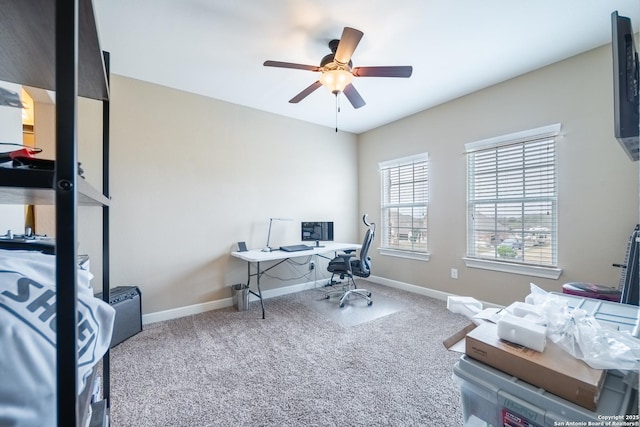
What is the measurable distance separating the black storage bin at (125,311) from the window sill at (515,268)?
3.62 meters

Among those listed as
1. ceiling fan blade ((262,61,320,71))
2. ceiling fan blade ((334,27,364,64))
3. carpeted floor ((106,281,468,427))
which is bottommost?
carpeted floor ((106,281,468,427))

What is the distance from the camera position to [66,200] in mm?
440

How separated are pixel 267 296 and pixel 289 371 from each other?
1703mm

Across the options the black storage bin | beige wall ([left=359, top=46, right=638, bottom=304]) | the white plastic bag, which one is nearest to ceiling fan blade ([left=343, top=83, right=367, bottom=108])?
beige wall ([left=359, top=46, right=638, bottom=304])

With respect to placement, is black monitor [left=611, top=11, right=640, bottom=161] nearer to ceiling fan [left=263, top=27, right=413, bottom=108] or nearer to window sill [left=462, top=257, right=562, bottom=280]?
ceiling fan [left=263, top=27, right=413, bottom=108]

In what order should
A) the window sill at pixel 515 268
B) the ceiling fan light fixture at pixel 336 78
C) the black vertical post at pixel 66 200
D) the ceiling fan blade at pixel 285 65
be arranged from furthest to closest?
the window sill at pixel 515 268 < the ceiling fan light fixture at pixel 336 78 < the ceiling fan blade at pixel 285 65 < the black vertical post at pixel 66 200

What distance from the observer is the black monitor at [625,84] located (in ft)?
2.81

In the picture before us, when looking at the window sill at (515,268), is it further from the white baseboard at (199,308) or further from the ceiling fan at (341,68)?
the white baseboard at (199,308)

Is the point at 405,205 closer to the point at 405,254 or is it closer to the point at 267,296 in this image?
the point at 405,254

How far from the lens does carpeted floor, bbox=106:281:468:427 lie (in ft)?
5.03

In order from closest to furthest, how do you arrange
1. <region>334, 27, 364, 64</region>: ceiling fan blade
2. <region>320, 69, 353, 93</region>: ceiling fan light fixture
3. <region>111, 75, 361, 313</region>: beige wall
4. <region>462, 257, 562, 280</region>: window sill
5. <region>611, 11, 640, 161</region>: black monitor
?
<region>611, 11, 640, 161</region>: black monitor
<region>334, 27, 364, 64</region>: ceiling fan blade
<region>320, 69, 353, 93</region>: ceiling fan light fixture
<region>462, 257, 562, 280</region>: window sill
<region>111, 75, 361, 313</region>: beige wall

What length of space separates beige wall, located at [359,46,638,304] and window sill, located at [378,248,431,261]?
87 millimetres

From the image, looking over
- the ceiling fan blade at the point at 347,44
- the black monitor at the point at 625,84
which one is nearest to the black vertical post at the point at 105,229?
the ceiling fan blade at the point at 347,44

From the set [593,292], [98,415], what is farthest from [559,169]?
[98,415]
